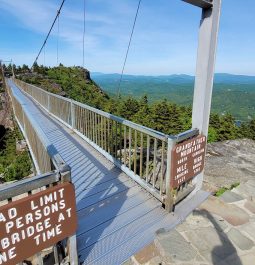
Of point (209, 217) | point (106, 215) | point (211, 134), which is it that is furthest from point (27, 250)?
point (211, 134)

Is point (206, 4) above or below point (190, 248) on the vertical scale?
above

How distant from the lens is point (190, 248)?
9.06ft

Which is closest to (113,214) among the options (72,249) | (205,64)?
(72,249)

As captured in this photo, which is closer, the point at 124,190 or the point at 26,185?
the point at 26,185

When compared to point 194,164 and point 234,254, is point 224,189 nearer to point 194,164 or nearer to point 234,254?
point 194,164

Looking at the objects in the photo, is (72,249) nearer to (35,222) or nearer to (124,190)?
(35,222)

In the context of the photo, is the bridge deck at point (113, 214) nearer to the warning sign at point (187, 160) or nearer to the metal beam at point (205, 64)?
the warning sign at point (187, 160)

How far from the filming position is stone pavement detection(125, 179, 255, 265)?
2646 millimetres

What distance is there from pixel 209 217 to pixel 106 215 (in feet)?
4.69

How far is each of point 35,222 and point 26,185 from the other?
0.32 metres

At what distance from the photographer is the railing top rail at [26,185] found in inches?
72.1

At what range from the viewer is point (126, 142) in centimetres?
602

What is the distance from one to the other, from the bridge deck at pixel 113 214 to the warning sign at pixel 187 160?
1.63 ft

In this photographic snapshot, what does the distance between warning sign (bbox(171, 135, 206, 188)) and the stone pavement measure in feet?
1.79
